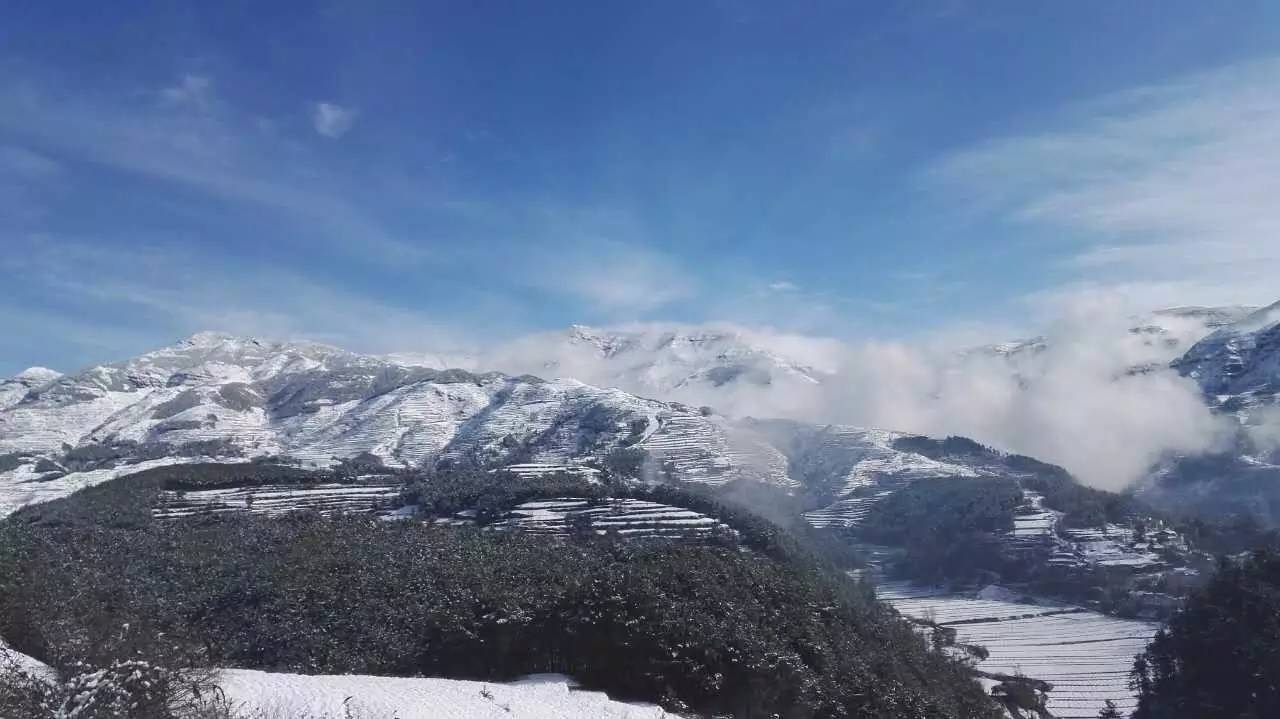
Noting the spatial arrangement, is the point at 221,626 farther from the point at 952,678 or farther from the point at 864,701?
the point at 952,678

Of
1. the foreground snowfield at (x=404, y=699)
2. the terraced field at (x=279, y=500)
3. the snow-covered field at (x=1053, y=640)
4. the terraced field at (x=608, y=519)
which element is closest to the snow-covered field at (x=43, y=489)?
the terraced field at (x=279, y=500)

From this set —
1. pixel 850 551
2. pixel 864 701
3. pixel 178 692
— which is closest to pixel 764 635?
pixel 864 701

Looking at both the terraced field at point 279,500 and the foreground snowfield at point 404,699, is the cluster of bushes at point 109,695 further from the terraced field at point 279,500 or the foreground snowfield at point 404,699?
the terraced field at point 279,500

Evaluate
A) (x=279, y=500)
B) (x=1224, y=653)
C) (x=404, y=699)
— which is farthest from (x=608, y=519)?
(x=404, y=699)

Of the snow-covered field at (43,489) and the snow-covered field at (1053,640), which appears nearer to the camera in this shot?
the snow-covered field at (1053,640)

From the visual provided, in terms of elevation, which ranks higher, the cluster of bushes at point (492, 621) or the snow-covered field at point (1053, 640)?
the cluster of bushes at point (492, 621)
